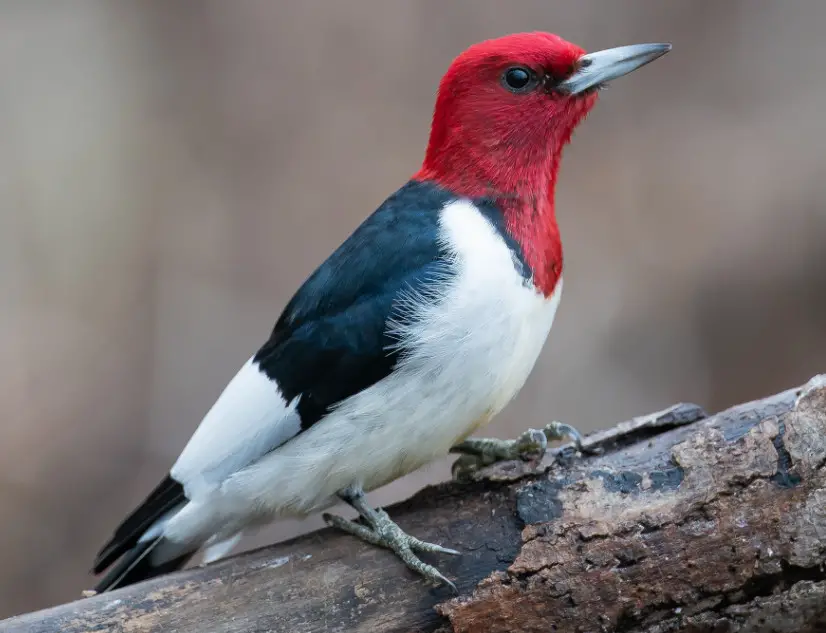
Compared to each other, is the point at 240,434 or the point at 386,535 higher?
the point at 240,434

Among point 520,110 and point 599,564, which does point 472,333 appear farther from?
point 520,110

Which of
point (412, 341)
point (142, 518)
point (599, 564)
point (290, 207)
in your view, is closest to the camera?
point (599, 564)

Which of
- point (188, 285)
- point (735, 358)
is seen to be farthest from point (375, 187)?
point (735, 358)

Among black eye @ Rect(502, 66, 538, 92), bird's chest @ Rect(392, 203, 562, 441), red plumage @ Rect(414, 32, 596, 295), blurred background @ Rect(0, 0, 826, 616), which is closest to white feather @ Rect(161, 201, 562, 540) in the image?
bird's chest @ Rect(392, 203, 562, 441)

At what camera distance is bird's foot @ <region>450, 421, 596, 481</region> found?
2.60 m

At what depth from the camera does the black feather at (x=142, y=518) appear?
8.50 ft

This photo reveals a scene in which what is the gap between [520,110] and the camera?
269 centimetres

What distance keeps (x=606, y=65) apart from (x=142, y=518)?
1753 millimetres

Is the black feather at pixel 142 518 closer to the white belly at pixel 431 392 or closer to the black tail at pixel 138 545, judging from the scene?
the black tail at pixel 138 545

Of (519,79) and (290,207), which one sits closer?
(519,79)

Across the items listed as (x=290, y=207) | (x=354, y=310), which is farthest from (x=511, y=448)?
(x=290, y=207)

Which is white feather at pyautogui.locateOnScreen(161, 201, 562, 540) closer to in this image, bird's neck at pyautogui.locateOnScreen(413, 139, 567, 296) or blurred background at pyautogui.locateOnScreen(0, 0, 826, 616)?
bird's neck at pyautogui.locateOnScreen(413, 139, 567, 296)

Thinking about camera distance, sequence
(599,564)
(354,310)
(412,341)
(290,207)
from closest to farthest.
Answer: (599,564)
(412,341)
(354,310)
(290,207)

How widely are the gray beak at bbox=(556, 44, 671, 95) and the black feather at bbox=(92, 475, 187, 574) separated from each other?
151 centimetres
